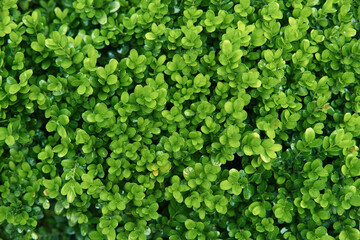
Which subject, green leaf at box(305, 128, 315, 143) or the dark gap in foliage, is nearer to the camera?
green leaf at box(305, 128, 315, 143)

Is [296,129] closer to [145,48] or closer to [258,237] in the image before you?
[258,237]

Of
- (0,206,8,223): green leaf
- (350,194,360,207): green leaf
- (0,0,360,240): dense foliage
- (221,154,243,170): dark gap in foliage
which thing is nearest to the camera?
(350,194,360,207): green leaf

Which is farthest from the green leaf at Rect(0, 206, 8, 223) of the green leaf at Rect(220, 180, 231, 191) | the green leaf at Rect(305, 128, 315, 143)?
the green leaf at Rect(305, 128, 315, 143)

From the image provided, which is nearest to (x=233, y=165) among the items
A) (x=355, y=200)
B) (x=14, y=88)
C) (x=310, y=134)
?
(x=310, y=134)

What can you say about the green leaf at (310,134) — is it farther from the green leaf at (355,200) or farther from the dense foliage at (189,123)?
the green leaf at (355,200)

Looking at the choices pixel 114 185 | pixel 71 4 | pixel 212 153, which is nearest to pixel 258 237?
pixel 212 153

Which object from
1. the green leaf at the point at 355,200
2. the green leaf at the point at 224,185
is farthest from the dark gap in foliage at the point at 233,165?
the green leaf at the point at 355,200

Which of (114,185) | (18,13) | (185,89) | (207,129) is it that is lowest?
(114,185)

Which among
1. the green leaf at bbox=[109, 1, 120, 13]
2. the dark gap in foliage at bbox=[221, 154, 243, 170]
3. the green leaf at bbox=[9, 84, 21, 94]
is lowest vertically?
the dark gap in foliage at bbox=[221, 154, 243, 170]

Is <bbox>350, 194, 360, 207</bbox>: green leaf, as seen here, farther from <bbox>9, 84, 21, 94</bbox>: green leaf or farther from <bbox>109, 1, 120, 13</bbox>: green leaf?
<bbox>9, 84, 21, 94</bbox>: green leaf
